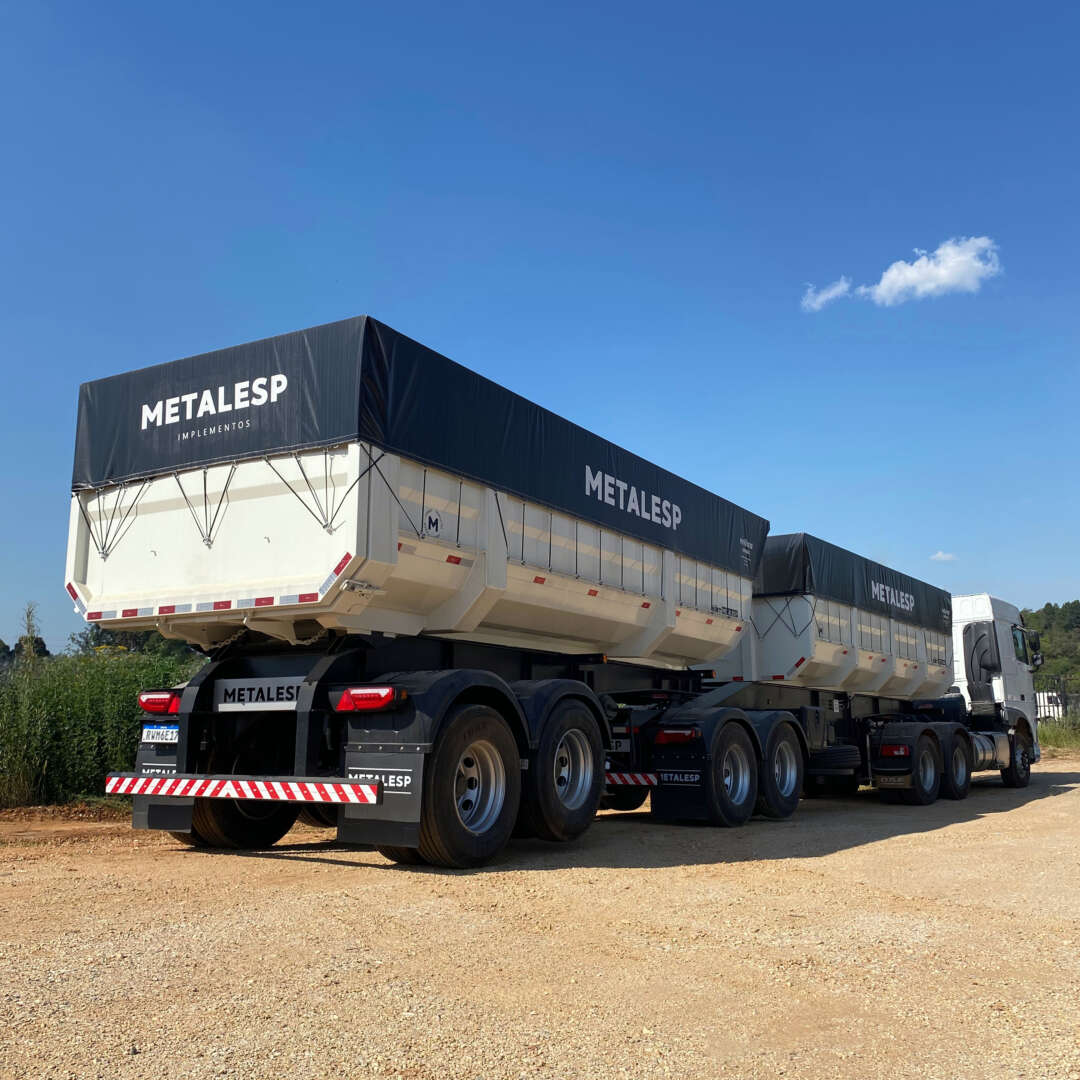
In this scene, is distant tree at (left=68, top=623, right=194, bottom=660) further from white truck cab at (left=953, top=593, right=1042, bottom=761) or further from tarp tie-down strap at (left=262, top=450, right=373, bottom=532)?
white truck cab at (left=953, top=593, right=1042, bottom=761)

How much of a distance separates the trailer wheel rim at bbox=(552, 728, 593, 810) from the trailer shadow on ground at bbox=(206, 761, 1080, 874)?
0.44 metres

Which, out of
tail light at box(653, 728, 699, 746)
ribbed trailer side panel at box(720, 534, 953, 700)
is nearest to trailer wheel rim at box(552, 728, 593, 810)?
tail light at box(653, 728, 699, 746)

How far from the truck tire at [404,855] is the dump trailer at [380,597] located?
0.20 ft

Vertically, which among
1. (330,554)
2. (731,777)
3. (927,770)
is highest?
(330,554)

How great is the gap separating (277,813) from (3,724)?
4657mm

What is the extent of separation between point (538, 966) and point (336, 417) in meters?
4.34

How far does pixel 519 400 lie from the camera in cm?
919

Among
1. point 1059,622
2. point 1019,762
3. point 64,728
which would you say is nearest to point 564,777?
point 64,728

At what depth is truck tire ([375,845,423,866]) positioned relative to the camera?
727cm

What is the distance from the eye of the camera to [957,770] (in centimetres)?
1552

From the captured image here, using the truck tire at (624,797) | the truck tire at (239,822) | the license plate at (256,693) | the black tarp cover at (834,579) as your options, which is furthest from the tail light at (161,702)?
the black tarp cover at (834,579)

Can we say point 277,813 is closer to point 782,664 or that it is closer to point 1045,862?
point 1045,862

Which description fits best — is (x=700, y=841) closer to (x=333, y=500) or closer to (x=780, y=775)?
(x=780, y=775)

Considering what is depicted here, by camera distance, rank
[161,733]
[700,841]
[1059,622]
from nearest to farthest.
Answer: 1. [161,733]
2. [700,841]
3. [1059,622]
